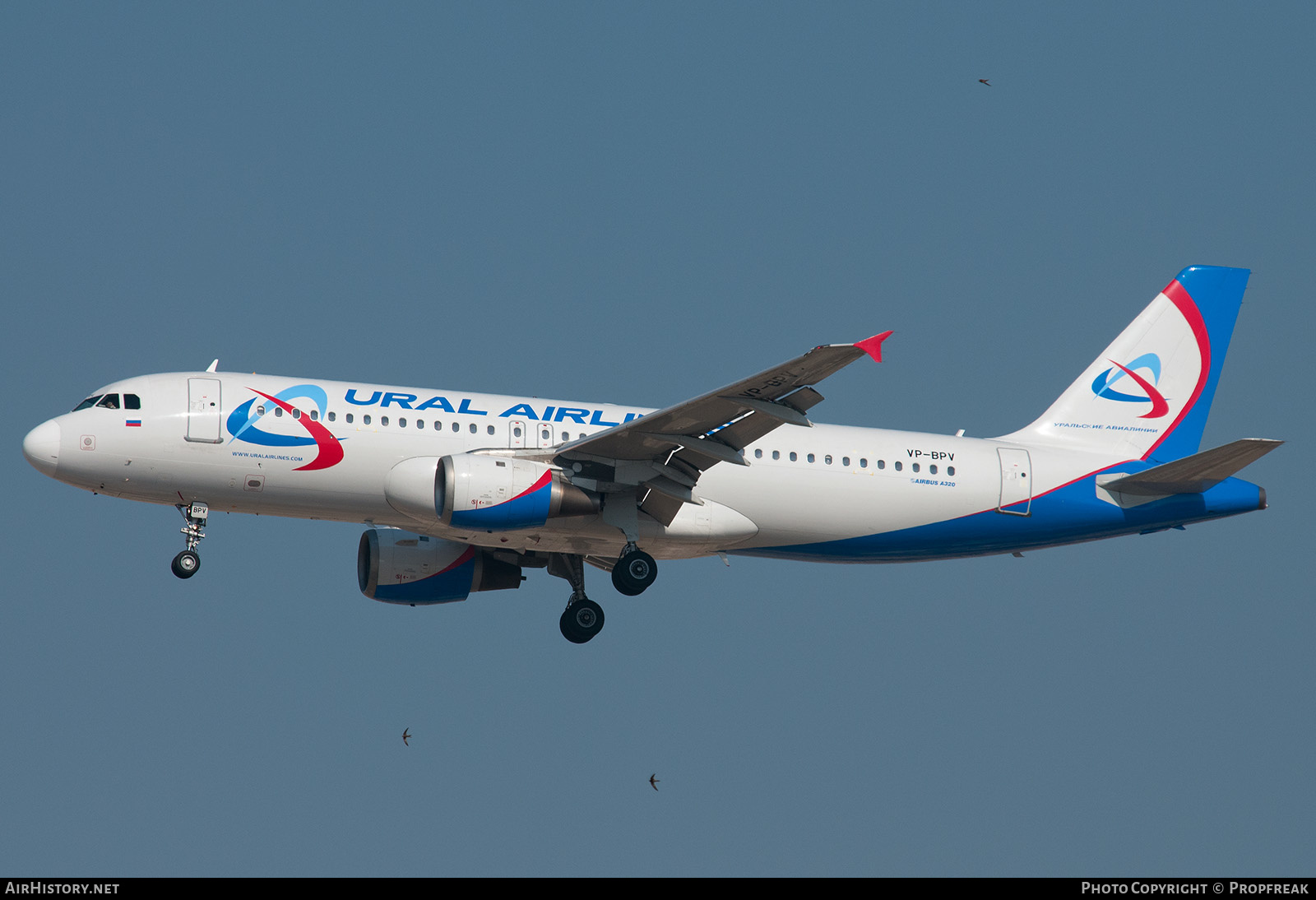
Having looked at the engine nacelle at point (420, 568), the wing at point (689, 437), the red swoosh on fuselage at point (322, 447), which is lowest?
the engine nacelle at point (420, 568)

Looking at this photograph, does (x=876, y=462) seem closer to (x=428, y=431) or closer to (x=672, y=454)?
(x=672, y=454)

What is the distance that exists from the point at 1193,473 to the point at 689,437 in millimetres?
11390

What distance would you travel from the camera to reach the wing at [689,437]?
2847 cm

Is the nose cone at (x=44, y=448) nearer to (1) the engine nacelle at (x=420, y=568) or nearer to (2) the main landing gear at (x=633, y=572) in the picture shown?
(1) the engine nacelle at (x=420, y=568)

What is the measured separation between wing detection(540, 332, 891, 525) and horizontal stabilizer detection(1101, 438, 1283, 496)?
9.29 metres

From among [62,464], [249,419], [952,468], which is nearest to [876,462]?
[952,468]

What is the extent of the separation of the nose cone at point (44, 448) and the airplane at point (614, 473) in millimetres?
35

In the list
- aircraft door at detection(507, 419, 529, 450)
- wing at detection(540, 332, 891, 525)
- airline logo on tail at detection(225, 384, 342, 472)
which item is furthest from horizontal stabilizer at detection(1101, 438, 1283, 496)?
airline logo on tail at detection(225, 384, 342, 472)

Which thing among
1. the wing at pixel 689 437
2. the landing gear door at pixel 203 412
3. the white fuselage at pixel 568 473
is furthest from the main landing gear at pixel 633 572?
the landing gear door at pixel 203 412

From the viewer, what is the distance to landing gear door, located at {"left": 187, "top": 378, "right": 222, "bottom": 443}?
31359mm

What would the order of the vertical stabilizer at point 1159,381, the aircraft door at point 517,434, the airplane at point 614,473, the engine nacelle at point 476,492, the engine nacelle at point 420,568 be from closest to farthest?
the engine nacelle at point 476,492
the airplane at point 614,473
the aircraft door at point 517,434
the engine nacelle at point 420,568
the vertical stabilizer at point 1159,381

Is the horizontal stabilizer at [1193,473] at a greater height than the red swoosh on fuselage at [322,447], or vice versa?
the red swoosh on fuselage at [322,447]

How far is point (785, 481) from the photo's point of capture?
33.4 meters

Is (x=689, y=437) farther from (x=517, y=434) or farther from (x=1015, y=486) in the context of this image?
(x=1015, y=486)
